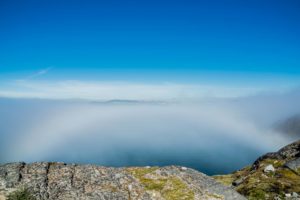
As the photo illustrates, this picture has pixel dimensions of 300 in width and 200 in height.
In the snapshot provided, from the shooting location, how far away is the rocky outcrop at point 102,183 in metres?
32.2

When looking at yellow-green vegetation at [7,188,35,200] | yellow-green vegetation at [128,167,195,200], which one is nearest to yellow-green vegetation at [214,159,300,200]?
yellow-green vegetation at [128,167,195,200]

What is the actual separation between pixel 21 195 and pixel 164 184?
16.0 m

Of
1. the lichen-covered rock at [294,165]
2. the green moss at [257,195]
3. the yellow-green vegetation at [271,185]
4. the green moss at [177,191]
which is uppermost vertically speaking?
the green moss at [177,191]

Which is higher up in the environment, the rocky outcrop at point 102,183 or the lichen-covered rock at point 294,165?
the rocky outcrop at point 102,183

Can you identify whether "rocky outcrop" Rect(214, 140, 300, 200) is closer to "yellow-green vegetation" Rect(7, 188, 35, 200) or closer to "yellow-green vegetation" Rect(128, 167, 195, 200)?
"yellow-green vegetation" Rect(128, 167, 195, 200)

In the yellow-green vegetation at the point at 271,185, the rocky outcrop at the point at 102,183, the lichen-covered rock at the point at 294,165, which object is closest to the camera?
the rocky outcrop at the point at 102,183

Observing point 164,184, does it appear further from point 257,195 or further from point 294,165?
point 294,165

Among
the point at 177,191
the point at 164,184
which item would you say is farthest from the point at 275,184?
the point at 177,191

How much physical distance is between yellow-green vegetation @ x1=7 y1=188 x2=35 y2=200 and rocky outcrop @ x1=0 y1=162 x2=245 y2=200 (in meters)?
0.71

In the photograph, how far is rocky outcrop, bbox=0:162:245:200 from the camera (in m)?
32.2

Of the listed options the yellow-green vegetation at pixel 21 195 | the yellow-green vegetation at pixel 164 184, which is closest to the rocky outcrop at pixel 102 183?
the yellow-green vegetation at pixel 164 184

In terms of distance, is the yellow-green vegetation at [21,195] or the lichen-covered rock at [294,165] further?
the lichen-covered rock at [294,165]

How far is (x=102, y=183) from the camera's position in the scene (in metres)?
35.0

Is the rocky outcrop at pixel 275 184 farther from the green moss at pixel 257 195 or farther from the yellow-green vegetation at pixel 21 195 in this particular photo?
the yellow-green vegetation at pixel 21 195
